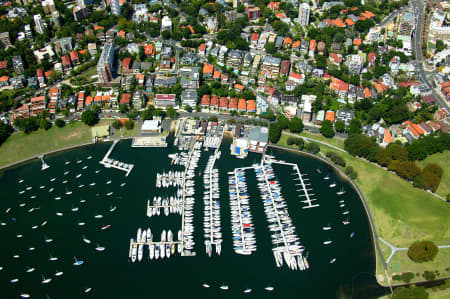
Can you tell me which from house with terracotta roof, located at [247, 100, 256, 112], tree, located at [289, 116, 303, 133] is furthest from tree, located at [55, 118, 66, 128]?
tree, located at [289, 116, 303, 133]

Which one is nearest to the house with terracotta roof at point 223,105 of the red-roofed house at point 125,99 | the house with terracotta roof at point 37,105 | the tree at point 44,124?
the red-roofed house at point 125,99

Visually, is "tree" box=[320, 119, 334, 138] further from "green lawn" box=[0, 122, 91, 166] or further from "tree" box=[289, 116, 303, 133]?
"green lawn" box=[0, 122, 91, 166]

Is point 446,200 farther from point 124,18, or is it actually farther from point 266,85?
point 124,18

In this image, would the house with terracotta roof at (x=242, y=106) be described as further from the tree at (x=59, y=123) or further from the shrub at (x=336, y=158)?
the tree at (x=59, y=123)

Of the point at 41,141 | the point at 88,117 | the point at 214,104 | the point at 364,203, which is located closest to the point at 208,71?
the point at 214,104

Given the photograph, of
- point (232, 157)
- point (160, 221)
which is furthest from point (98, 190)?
point (232, 157)

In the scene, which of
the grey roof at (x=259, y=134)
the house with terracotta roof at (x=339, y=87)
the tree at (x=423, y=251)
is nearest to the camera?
the tree at (x=423, y=251)
